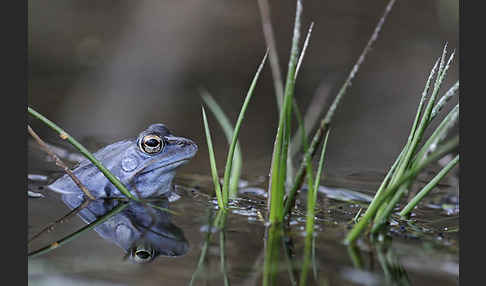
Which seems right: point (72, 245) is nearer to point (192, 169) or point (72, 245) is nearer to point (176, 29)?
point (192, 169)

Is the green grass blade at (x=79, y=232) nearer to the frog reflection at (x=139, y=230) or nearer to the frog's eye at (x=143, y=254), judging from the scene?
the frog reflection at (x=139, y=230)

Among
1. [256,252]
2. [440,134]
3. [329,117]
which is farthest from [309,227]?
[440,134]

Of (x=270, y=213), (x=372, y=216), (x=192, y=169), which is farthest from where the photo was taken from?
(x=192, y=169)

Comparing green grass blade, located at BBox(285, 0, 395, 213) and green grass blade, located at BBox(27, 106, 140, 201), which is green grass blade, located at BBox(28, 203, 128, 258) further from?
green grass blade, located at BBox(285, 0, 395, 213)

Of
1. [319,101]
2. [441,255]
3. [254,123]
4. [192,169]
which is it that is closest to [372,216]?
[441,255]

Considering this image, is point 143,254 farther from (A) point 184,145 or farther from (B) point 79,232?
(A) point 184,145

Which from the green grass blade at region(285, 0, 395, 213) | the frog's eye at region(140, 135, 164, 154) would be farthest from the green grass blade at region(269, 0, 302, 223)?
the frog's eye at region(140, 135, 164, 154)
